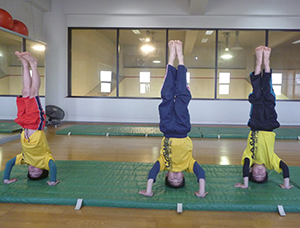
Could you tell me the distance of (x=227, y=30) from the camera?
7.12 metres

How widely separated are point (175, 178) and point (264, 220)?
816 mm

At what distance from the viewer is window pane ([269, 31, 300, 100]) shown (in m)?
7.18

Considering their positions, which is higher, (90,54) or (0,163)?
(90,54)

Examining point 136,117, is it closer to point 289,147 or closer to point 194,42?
point 194,42

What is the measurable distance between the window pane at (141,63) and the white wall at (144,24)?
34 centimetres

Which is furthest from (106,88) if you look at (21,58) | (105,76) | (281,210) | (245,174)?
(281,210)

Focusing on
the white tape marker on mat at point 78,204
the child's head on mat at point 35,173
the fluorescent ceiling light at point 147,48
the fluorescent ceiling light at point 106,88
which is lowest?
the white tape marker on mat at point 78,204

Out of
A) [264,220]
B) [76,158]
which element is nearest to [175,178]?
[264,220]

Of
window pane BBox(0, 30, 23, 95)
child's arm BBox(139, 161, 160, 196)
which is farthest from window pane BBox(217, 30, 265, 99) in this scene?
child's arm BBox(139, 161, 160, 196)

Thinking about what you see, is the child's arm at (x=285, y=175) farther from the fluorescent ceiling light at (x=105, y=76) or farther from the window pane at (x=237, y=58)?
the fluorescent ceiling light at (x=105, y=76)

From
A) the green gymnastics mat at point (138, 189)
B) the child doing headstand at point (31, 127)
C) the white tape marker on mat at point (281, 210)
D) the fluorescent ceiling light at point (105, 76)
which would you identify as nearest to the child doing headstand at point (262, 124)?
the green gymnastics mat at point (138, 189)

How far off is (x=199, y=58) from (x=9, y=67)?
506 cm

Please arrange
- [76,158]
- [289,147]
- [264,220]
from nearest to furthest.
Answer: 1. [264,220]
2. [76,158]
3. [289,147]

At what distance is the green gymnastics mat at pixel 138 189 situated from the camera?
208 cm
